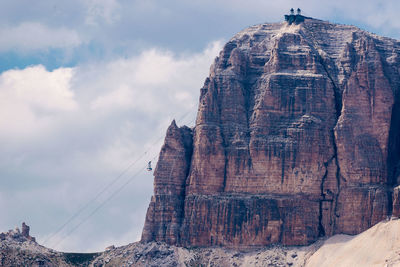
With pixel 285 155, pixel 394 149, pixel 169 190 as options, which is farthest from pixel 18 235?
pixel 394 149

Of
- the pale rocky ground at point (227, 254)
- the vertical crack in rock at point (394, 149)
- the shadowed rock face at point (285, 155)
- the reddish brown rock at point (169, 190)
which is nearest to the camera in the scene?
the pale rocky ground at point (227, 254)

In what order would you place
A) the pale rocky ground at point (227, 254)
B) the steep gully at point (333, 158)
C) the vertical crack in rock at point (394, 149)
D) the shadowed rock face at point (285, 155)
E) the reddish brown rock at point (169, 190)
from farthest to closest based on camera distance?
the reddish brown rock at point (169, 190) < the vertical crack in rock at point (394, 149) < the steep gully at point (333, 158) < the shadowed rock face at point (285, 155) < the pale rocky ground at point (227, 254)

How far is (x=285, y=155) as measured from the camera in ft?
568

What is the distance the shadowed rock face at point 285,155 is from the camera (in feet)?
561

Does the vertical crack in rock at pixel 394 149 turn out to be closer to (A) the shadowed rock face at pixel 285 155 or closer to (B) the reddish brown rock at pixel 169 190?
(A) the shadowed rock face at pixel 285 155

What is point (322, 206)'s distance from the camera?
172m

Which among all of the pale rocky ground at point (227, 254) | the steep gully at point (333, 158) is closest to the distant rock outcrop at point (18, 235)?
the pale rocky ground at point (227, 254)

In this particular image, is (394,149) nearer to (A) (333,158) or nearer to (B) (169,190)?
(A) (333,158)

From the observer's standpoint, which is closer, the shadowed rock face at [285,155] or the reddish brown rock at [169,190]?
the shadowed rock face at [285,155]

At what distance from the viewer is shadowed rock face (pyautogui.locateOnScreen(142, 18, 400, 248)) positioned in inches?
6737

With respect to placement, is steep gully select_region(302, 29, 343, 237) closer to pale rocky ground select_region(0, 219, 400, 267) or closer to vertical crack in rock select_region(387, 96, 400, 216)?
pale rocky ground select_region(0, 219, 400, 267)

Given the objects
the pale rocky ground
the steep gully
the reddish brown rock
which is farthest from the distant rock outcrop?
the steep gully

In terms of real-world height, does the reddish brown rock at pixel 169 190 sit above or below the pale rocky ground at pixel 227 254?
above

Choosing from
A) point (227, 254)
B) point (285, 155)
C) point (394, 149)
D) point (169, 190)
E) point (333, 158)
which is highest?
point (394, 149)
